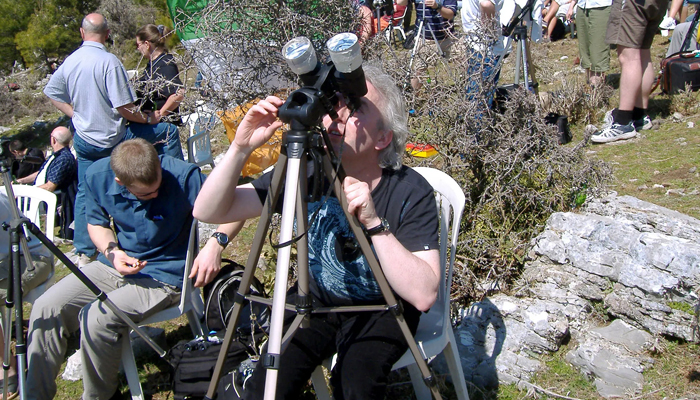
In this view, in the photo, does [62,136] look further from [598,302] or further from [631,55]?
[631,55]

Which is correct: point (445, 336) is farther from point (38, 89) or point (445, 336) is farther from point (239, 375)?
point (38, 89)

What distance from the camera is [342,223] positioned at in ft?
7.03

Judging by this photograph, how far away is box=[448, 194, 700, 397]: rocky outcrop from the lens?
2.47 metres

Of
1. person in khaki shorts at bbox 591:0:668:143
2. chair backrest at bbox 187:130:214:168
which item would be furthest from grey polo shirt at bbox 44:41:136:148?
person in khaki shorts at bbox 591:0:668:143

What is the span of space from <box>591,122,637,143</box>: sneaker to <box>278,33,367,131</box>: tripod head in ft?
12.7

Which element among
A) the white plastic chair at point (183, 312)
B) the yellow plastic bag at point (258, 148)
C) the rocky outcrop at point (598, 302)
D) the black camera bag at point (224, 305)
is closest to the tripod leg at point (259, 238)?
the black camera bag at point (224, 305)

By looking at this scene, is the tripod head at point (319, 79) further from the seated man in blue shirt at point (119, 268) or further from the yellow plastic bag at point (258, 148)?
the yellow plastic bag at point (258, 148)

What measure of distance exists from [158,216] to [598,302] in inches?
88.0

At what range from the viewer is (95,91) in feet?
13.7

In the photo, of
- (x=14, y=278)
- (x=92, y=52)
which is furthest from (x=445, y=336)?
(x=92, y=52)

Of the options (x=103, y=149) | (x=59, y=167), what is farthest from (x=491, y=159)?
(x=59, y=167)

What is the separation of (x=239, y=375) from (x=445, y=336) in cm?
80

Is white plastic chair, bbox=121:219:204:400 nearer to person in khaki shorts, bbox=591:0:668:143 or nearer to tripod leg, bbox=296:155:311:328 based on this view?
tripod leg, bbox=296:155:311:328

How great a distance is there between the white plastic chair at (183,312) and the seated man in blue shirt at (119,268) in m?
0.04
